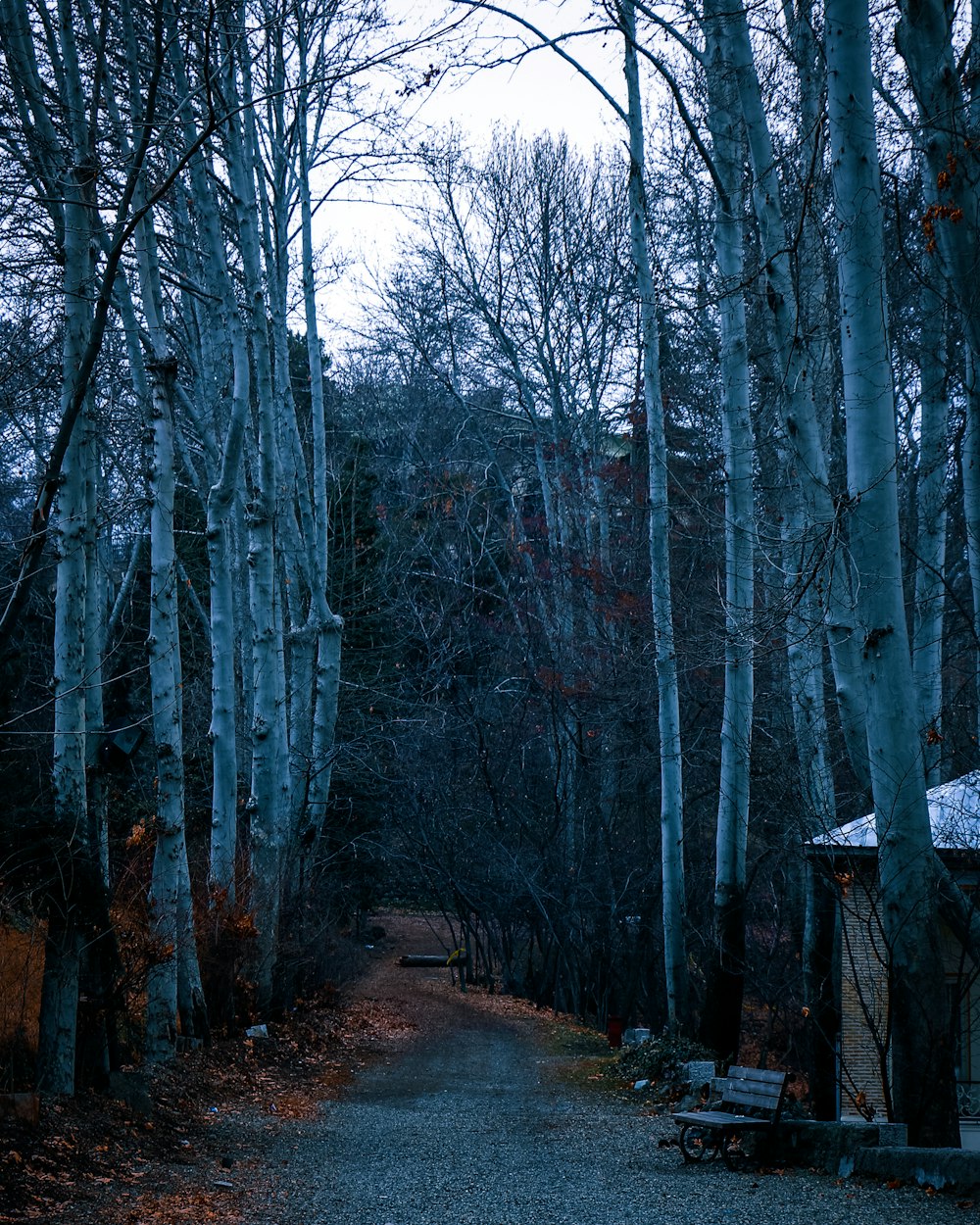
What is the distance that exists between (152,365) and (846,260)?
577cm

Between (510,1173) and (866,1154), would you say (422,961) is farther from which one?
(866,1154)

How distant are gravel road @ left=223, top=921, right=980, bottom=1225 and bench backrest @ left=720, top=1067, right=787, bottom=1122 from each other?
544 mm

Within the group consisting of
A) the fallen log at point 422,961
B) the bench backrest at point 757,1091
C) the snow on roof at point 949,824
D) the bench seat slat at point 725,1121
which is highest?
the snow on roof at point 949,824

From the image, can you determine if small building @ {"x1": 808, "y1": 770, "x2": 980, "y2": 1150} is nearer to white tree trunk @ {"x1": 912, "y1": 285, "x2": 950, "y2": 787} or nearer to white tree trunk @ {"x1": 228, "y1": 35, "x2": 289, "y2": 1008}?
white tree trunk @ {"x1": 912, "y1": 285, "x2": 950, "y2": 787}

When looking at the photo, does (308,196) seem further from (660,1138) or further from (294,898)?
(660,1138)

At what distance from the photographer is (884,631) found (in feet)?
26.8

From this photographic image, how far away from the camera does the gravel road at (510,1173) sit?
7453 millimetres

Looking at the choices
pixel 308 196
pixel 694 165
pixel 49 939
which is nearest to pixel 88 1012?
pixel 49 939

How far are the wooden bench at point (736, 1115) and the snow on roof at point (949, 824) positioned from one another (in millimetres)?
1845

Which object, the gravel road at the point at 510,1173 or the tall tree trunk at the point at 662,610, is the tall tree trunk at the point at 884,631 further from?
the tall tree trunk at the point at 662,610

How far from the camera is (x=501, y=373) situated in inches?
1085

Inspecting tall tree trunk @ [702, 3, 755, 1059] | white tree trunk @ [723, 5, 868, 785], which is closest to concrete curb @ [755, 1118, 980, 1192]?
white tree trunk @ [723, 5, 868, 785]

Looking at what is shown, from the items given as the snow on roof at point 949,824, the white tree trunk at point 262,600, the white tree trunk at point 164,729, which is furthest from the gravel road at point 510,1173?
the snow on roof at point 949,824

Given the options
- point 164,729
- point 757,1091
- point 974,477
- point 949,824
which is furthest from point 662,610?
point 757,1091
